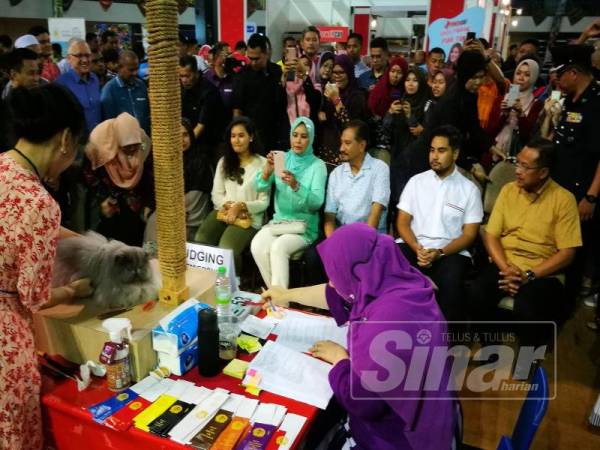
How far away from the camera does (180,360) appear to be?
59.1 inches

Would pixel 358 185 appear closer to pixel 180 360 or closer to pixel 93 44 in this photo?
pixel 180 360

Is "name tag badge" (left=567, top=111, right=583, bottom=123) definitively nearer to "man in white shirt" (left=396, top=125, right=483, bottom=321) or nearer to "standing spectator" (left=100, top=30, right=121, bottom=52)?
"man in white shirt" (left=396, top=125, right=483, bottom=321)

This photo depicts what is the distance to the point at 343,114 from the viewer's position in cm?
364

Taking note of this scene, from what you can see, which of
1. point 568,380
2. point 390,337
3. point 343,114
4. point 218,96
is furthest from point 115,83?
point 568,380

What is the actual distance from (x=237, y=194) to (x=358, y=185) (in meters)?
0.85

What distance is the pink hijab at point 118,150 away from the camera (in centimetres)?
266

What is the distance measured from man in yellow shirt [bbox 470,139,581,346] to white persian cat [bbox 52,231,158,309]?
189 cm

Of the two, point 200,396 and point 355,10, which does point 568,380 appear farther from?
point 355,10

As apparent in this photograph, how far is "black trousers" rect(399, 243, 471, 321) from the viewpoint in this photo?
2652mm

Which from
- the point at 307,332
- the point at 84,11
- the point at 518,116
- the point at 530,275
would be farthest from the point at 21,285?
the point at 84,11

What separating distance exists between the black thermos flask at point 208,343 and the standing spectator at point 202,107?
257cm

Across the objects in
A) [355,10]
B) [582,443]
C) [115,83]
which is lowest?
[582,443]

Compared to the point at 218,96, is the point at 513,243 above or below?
below

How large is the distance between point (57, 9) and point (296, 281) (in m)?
11.5
